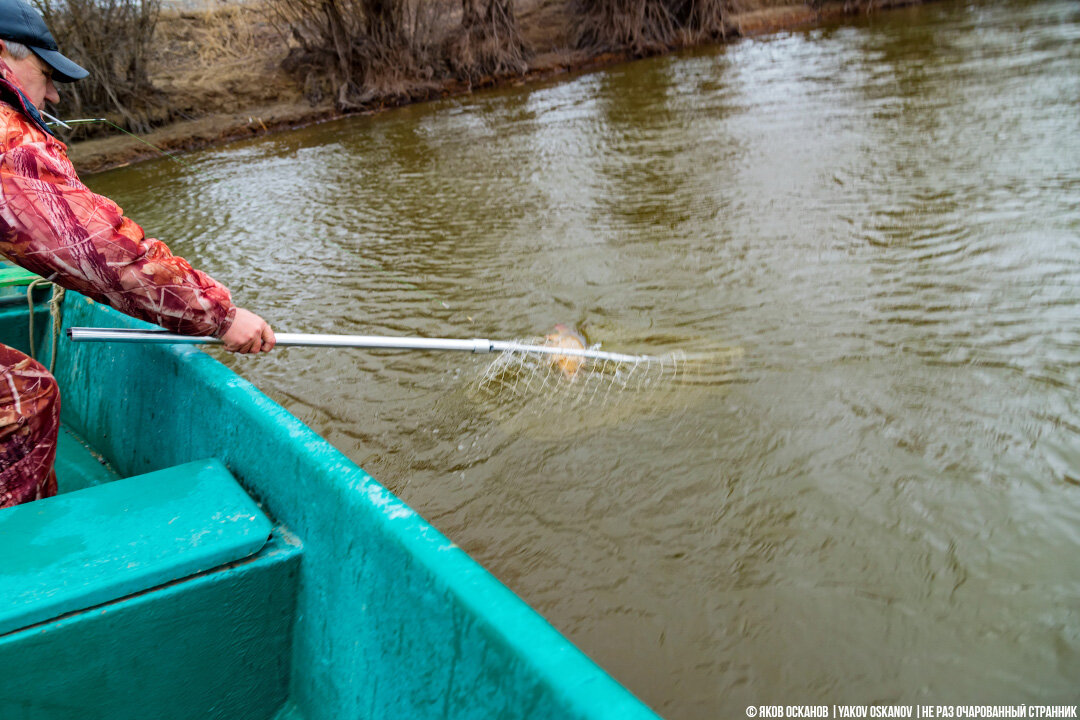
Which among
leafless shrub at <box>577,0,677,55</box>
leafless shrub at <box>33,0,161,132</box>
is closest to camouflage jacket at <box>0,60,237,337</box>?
leafless shrub at <box>33,0,161,132</box>

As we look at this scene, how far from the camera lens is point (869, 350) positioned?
3.21 meters

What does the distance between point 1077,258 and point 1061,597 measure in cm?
225

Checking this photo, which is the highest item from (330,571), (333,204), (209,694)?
(333,204)

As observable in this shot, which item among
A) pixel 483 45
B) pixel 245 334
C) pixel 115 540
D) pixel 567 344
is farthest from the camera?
pixel 483 45

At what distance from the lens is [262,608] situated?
5.19 ft

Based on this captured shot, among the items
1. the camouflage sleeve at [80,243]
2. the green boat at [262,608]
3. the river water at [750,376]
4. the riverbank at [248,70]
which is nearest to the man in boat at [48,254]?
the camouflage sleeve at [80,243]

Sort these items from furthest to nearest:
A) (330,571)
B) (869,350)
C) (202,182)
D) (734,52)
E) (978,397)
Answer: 1. (734,52)
2. (202,182)
3. (869,350)
4. (978,397)
5. (330,571)

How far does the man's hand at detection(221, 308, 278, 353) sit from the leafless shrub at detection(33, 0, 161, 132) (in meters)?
10.0

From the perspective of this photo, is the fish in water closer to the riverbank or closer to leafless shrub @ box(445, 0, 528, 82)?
the riverbank

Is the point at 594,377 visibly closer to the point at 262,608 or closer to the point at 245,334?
the point at 245,334

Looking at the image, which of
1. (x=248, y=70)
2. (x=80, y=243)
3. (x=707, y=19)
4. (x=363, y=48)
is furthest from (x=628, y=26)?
(x=80, y=243)

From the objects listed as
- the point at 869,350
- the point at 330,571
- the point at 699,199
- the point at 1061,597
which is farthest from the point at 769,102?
the point at 330,571

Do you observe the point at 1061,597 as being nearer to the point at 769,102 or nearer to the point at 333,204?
the point at 333,204

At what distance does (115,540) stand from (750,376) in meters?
2.37
